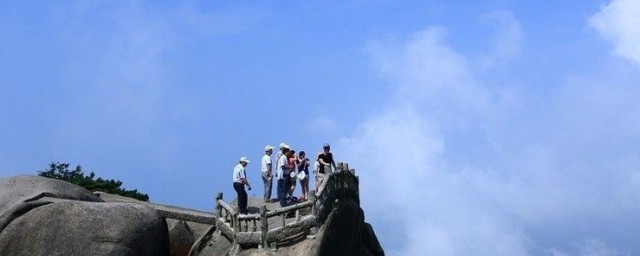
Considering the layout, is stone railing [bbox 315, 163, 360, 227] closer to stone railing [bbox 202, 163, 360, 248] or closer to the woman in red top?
stone railing [bbox 202, 163, 360, 248]

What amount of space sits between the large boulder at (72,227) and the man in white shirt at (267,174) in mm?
3540

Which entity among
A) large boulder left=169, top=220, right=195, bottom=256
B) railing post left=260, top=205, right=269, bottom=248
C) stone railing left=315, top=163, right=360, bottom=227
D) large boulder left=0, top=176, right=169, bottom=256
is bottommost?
large boulder left=0, top=176, right=169, bottom=256

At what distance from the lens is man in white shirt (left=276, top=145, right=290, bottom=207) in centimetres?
3434

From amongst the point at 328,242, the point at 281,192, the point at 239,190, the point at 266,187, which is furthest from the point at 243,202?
the point at 328,242

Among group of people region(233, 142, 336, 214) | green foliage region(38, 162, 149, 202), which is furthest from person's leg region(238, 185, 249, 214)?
green foliage region(38, 162, 149, 202)

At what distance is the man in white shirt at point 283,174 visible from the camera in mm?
34344

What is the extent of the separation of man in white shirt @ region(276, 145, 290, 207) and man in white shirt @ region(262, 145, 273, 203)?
0.40 m

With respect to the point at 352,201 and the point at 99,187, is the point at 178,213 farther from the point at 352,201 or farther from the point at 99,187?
the point at 99,187

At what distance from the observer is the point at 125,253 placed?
105 feet

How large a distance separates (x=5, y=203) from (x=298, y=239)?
8.35 m

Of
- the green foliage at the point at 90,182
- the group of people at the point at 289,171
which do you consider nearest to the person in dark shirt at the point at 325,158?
the group of people at the point at 289,171

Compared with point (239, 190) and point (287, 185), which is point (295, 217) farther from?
point (287, 185)

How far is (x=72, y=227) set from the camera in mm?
32188

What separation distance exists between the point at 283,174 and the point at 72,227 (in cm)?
616
